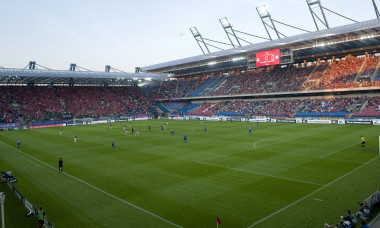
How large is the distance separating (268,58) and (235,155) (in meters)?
45.4

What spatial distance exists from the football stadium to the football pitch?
3.5 inches

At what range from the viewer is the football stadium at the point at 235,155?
43.4 feet

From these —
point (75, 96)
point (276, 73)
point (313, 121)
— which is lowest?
point (313, 121)

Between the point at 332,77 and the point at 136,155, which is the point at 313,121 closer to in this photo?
the point at 332,77

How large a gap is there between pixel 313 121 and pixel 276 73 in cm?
2774

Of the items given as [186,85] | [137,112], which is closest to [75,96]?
[137,112]

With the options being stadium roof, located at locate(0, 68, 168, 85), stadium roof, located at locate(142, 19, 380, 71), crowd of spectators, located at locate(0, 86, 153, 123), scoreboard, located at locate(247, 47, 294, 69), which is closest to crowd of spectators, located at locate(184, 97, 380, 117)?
scoreboard, located at locate(247, 47, 294, 69)

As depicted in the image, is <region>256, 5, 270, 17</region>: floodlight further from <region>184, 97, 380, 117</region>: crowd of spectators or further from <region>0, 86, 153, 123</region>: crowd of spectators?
<region>0, 86, 153, 123</region>: crowd of spectators

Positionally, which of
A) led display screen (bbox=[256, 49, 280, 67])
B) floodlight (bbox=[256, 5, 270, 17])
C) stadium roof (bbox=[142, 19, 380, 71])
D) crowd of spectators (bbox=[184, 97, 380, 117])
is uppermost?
floodlight (bbox=[256, 5, 270, 17])

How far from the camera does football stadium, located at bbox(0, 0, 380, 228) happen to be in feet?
43.4

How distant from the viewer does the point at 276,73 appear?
251ft

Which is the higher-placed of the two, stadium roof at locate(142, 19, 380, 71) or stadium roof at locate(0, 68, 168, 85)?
stadium roof at locate(142, 19, 380, 71)

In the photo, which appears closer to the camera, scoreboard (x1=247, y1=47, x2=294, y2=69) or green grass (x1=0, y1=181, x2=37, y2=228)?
green grass (x1=0, y1=181, x2=37, y2=228)

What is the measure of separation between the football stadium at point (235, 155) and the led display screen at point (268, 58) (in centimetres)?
24
